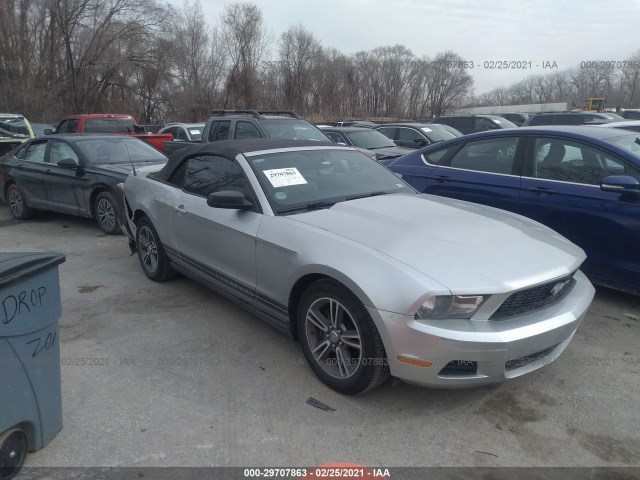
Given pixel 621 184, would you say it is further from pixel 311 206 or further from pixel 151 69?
pixel 151 69

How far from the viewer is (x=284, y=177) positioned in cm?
391

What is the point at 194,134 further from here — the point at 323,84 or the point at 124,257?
the point at 323,84

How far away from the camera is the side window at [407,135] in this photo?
12894mm

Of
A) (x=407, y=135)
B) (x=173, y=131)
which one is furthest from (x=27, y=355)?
(x=173, y=131)

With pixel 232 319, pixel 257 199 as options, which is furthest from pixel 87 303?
pixel 257 199

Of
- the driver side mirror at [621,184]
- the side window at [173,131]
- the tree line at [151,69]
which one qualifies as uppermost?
the tree line at [151,69]

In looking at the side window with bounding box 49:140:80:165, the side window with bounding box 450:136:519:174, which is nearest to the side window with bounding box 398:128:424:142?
the side window with bounding box 450:136:519:174

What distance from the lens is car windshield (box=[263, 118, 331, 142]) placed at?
896 cm

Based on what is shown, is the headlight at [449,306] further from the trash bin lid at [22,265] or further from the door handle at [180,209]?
the door handle at [180,209]

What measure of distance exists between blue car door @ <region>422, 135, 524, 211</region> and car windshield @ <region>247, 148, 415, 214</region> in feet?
4.32

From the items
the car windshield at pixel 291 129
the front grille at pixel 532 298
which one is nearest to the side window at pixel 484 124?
the car windshield at pixel 291 129

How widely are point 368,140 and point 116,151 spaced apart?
18.8 feet

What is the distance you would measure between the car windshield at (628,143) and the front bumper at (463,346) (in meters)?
2.54

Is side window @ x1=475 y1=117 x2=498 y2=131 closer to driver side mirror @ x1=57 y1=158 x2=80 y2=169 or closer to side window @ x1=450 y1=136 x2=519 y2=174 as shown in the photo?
side window @ x1=450 y1=136 x2=519 y2=174
